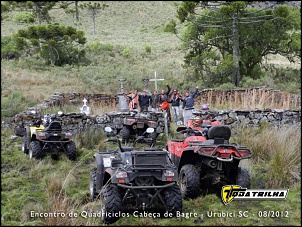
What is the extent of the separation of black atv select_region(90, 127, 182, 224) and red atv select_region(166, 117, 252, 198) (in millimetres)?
779

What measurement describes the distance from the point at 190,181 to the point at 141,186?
1248mm

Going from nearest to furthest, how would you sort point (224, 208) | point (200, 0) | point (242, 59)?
point (224, 208)
point (200, 0)
point (242, 59)

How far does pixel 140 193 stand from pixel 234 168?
2.05 metres

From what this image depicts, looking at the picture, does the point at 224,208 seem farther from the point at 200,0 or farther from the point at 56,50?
the point at 56,50

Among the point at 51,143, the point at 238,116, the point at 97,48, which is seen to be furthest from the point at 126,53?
the point at 51,143

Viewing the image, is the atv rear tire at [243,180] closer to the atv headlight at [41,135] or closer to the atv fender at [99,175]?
the atv fender at [99,175]

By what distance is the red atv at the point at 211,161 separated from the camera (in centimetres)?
632

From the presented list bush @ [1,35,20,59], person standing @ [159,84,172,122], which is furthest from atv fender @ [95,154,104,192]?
bush @ [1,35,20,59]

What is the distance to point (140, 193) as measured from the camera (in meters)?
5.59

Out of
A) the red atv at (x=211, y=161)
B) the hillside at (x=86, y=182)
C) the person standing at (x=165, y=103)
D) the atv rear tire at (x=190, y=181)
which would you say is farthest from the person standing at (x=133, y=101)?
the atv rear tire at (x=190, y=181)

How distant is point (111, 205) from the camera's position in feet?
17.7

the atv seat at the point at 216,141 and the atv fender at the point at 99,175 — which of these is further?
the atv seat at the point at 216,141

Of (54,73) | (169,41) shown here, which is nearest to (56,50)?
(54,73)

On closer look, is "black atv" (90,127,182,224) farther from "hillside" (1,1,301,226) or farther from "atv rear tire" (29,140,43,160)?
"atv rear tire" (29,140,43,160)
